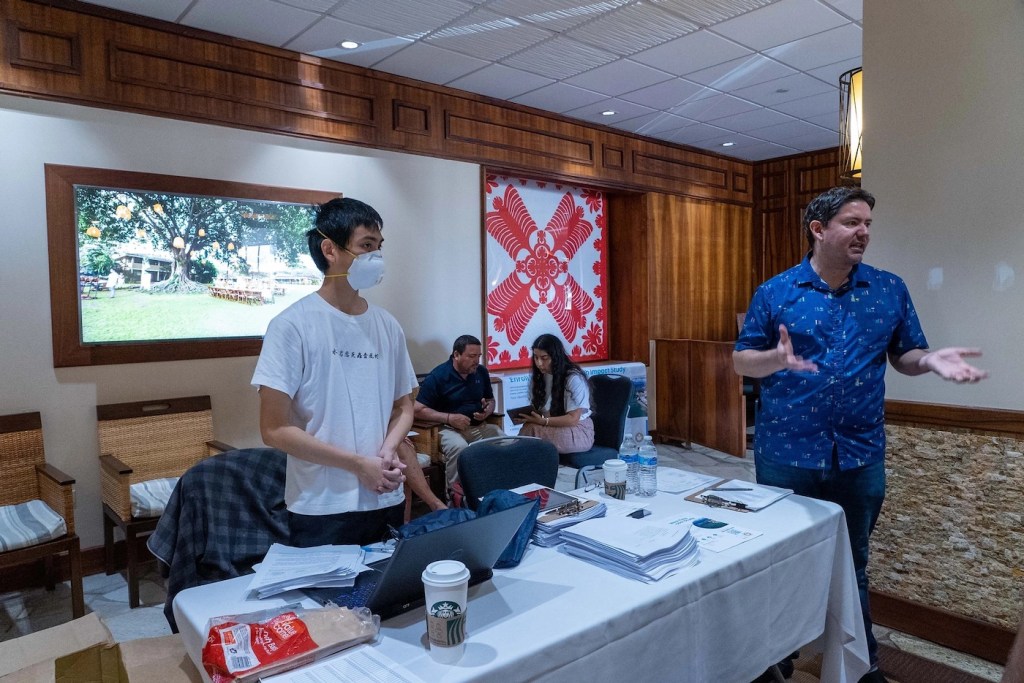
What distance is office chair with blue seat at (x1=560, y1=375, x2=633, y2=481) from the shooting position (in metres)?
3.99

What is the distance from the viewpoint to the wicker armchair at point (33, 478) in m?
2.86

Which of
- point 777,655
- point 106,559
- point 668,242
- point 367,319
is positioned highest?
point 668,242

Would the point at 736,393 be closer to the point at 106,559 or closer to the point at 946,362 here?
the point at 946,362

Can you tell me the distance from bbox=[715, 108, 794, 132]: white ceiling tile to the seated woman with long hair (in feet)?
9.87

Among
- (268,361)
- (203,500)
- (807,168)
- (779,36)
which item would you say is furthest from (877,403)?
(807,168)

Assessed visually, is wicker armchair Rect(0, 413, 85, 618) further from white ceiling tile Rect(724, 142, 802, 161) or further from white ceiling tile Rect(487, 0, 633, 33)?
white ceiling tile Rect(724, 142, 802, 161)

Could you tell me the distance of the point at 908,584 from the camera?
272 centimetres

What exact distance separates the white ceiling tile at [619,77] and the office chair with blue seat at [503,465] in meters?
3.04

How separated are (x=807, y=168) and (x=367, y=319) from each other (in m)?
6.56

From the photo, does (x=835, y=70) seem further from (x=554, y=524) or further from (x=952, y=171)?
(x=554, y=524)

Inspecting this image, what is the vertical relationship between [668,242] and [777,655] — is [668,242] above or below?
above

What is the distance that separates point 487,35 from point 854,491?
127 inches

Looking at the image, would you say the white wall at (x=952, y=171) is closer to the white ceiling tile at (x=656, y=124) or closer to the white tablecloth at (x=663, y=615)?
the white tablecloth at (x=663, y=615)

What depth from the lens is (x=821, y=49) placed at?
4227 mm
